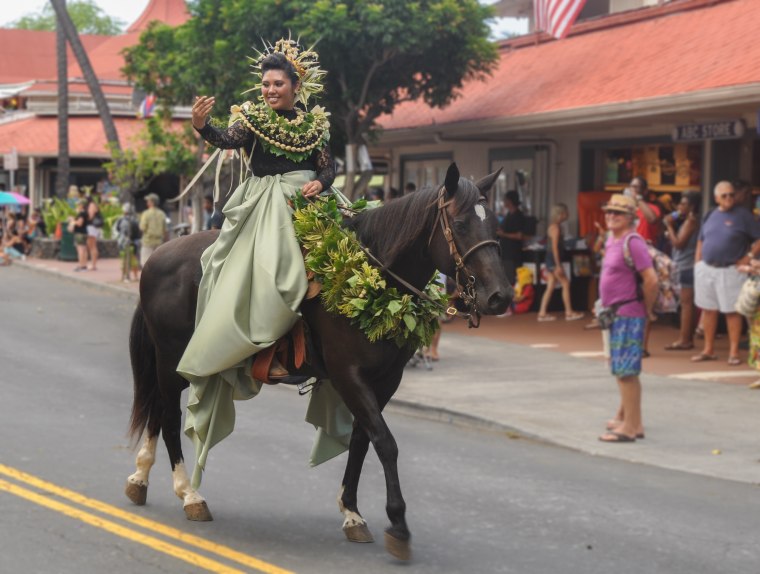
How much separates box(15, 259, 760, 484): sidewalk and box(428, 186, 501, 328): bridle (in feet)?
12.5

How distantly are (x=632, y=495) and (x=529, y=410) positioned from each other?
333 centimetres

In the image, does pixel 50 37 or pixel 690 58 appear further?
pixel 50 37

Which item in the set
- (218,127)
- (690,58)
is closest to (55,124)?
(690,58)

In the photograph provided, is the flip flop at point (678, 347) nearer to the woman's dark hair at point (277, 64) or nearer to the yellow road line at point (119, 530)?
the woman's dark hair at point (277, 64)

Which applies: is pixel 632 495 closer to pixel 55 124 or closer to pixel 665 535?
pixel 665 535

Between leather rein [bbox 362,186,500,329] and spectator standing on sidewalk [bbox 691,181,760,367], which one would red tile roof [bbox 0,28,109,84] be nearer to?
spectator standing on sidewalk [bbox 691,181,760,367]

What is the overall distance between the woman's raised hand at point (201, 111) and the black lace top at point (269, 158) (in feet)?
0.36

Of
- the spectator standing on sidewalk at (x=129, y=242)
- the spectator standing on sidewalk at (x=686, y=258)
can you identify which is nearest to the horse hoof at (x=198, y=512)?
the spectator standing on sidewalk at (x=686, y=258)

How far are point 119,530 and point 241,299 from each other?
1467 millimetres

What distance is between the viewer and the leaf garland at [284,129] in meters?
A: 6.81

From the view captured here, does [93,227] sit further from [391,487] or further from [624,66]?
[391,487]

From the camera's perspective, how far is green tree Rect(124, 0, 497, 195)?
59.2ft

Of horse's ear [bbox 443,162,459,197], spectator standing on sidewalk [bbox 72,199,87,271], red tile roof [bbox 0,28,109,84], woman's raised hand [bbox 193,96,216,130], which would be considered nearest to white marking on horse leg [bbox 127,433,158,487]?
woman's raised hand [bbox 193,96,216,130]

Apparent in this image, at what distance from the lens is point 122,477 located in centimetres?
811
